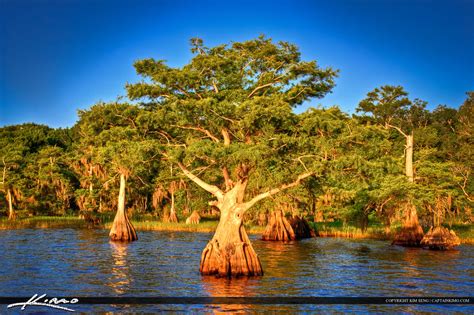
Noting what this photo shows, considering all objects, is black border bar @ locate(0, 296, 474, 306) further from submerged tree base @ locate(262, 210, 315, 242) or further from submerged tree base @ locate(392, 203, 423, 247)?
submerged tree base @ locate(262, 210, 315, 242)

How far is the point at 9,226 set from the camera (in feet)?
205

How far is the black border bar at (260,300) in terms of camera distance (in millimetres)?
21781

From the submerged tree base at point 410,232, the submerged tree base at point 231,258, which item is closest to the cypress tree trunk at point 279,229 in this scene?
the submerged tree base at point 410,232

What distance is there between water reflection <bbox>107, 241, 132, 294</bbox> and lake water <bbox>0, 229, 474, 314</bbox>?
2.0 inches

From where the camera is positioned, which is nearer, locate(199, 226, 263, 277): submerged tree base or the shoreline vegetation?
locate(199, 226, 263, 277): submerged tree base

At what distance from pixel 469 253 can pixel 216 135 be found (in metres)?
21.5

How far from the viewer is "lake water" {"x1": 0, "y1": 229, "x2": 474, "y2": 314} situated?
2350cm

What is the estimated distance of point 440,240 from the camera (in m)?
42.0

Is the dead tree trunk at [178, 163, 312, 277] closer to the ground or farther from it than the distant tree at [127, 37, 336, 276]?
closer to the ground

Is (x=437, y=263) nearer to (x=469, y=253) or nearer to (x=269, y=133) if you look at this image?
(x=469, y=253)

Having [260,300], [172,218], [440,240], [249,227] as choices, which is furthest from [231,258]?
[172,218]

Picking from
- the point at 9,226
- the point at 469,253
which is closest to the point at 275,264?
the point at 469,253

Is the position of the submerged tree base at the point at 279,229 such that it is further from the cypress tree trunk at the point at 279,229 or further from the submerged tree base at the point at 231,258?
the submerged tree base at the point at 231,258
